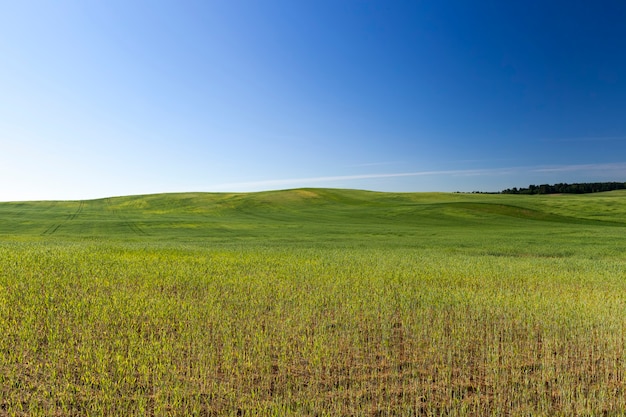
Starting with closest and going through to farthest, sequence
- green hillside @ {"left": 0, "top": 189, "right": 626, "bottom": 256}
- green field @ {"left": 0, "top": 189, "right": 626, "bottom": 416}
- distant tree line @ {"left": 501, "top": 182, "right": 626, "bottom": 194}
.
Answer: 1. green field @ {"left": 0, "top": 189, "right": 626, "bottom": 416}
2. green hillside @ {"left": 0, "top": 189, "right": 626, "bottom": 256}
3. distant tree line @ {"left": 501, "top": 182, "right": 626, "bottom": 194}

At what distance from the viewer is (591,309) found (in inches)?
421

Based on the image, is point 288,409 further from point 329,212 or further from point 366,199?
point 366,199

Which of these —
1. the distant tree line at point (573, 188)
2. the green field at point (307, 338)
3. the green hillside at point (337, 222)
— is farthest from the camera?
the distant tree line at point (573, 188)

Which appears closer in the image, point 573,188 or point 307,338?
point 307,338

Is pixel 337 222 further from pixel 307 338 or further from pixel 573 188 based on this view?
pixel 573 188

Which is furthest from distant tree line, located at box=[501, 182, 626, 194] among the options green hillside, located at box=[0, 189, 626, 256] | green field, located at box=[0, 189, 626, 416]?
green field, located at box=[0, 189, 626, 416]

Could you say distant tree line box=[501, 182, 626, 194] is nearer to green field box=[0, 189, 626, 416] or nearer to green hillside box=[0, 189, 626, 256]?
green hillside box=[0, 189, 626, 256]

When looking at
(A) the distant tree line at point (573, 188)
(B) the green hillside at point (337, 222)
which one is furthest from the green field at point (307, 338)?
(A) the distant tree line at point (573, 188)

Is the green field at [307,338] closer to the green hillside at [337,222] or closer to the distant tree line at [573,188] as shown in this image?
the green hillside at [337,222]

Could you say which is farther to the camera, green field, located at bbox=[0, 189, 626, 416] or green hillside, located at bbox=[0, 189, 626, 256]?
green hillside, located at bbox=[0, 189, 626, 256]

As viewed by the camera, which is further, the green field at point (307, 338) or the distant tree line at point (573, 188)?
the distant tree line at point (573, 188)

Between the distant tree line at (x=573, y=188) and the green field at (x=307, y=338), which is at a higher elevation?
the distant tree line at (x=573, y=188)

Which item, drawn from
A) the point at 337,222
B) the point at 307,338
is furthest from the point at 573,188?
the point at 307,338

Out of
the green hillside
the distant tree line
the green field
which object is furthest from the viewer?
the distant tree line
